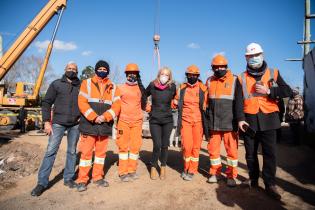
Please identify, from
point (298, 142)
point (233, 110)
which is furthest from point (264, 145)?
point (298, 142)

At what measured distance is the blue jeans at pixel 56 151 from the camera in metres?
4.47

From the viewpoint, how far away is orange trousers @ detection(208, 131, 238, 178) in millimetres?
4688

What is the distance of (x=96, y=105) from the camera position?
15.1ft

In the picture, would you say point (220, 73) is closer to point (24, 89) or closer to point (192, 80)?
point (192, 80)

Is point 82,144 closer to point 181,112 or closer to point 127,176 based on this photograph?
point 127,176

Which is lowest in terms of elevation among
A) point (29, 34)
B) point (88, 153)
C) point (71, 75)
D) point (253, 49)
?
point (88, 153)

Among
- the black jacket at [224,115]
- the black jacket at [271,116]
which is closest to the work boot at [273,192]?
the black jacket at [271,116]

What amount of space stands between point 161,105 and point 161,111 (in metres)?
0.12

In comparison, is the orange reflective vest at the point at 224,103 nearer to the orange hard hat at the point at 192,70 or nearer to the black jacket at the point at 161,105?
the orange hard hat at the point at 192,70

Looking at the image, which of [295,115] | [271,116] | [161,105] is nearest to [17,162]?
[161,105]

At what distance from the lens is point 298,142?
9.52m

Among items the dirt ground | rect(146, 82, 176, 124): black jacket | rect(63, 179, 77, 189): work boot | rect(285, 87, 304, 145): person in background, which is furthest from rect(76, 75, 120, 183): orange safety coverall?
rect(285, 87, 304, 145): person in background

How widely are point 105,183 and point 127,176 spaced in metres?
0.51

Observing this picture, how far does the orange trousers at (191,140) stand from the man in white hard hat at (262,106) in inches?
37.2
